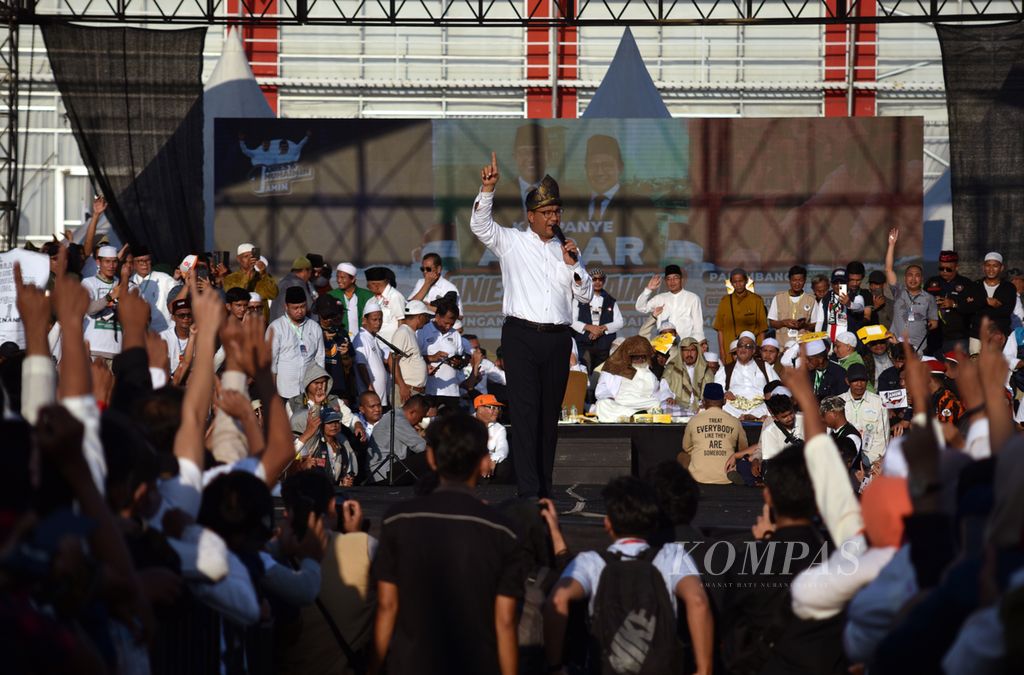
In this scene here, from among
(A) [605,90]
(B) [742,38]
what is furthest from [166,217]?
(B) [742,38]

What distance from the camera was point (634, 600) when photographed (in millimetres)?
4785

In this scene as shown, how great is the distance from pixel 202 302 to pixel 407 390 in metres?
7.37

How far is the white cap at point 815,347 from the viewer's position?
475 inches

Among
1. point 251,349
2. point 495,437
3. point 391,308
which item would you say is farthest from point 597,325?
point 251,349

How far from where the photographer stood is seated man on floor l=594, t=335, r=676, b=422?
1222 cm

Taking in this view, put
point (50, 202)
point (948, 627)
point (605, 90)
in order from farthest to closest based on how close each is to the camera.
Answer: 1. point (50, 202)
2. point (605, 90)
3. point (948, 627)

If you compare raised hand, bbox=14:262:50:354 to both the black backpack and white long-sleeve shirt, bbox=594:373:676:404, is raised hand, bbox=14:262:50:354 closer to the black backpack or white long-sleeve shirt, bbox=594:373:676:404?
the black backpack

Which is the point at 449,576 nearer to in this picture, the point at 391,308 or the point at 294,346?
the point at 294,346

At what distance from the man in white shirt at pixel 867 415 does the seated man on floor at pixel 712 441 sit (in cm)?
85

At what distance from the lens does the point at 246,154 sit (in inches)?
640

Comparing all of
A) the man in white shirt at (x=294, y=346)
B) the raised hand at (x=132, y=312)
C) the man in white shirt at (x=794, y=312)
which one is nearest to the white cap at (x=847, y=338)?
the man in white shirt at (x=794, y=312)

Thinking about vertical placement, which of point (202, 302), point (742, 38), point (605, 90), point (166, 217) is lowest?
point (202, 302)

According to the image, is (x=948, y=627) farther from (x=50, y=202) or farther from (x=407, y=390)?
(x=50, y=202)

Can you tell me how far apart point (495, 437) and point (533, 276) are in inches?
152
